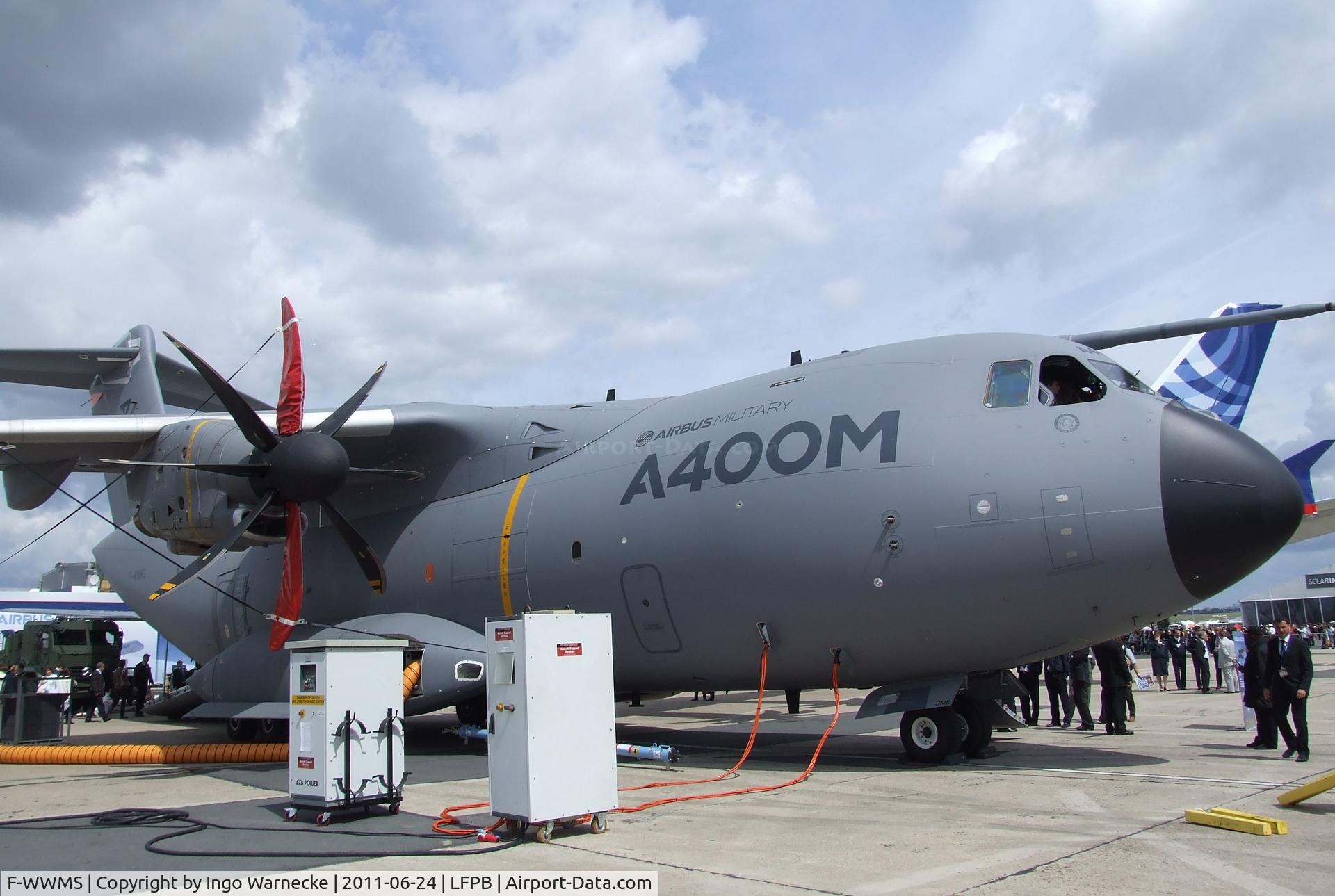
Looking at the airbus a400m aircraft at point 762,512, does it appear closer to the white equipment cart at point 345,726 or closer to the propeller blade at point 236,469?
the propeller blade at point 236,469

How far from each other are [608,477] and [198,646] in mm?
9450

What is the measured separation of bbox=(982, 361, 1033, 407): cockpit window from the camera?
9.12 m

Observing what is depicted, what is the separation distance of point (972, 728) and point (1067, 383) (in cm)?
349

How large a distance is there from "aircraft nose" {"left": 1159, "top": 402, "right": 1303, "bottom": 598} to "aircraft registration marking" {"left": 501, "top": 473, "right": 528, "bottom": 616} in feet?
23.6

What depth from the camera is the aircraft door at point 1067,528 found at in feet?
27.6

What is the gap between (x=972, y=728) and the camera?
978 cm

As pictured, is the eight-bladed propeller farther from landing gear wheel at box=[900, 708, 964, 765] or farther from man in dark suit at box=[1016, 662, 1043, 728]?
man in dark suit at box=[1016, 662, 1043, 728]

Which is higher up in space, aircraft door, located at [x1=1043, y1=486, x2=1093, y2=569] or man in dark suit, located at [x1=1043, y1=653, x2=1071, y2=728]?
aircraft door, located at [x1=1043, y1=486, x2=1093, y2=569]

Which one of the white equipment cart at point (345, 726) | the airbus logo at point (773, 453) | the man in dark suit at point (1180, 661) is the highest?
the airbus logo at point (773, 453)

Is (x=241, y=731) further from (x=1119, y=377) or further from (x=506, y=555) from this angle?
(x=1119, y=377)

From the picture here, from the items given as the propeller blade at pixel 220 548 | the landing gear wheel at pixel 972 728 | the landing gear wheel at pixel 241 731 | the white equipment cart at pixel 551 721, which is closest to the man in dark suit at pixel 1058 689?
the landing gear wheel at pixel 972 728

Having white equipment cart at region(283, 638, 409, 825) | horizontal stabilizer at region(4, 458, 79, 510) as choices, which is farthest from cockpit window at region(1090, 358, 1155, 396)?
horizontal stabilizer at region(4, 458, 79, 510)

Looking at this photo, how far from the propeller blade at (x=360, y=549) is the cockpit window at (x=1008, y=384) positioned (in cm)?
716

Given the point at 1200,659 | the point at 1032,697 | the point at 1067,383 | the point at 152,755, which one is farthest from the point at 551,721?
the point at 1200,659
